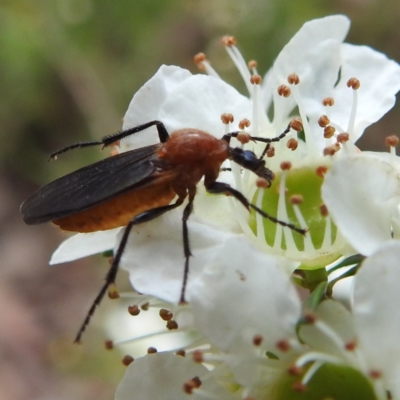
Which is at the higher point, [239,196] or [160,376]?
Result: [239,196]

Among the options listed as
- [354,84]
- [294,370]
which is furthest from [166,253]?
[354,84]

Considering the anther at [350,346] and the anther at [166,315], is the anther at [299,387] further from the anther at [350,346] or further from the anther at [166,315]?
the anther at [166,315]

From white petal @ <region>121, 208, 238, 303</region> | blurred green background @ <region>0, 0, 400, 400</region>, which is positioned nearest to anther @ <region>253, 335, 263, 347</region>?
white petal @ <region>121, 208, 238, 303</region>

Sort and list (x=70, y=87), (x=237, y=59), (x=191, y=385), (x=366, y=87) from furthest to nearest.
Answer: (x=70, y=87), (x=237, y=59), (x=366, y=87), (x=191, y=385)

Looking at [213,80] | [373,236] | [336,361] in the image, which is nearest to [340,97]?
[213,80]

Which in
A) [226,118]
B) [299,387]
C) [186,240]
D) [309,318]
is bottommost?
[299,387]

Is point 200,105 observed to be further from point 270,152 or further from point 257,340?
point 257,340
